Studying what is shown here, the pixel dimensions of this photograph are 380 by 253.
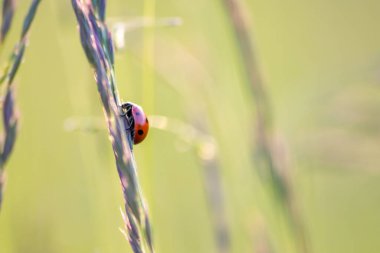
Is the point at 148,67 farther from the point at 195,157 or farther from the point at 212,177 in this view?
the point at 195,157

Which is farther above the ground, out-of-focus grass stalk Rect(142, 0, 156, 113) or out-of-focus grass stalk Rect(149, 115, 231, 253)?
out-of-focus grass stalk Rect(142, 0, 156, 113)

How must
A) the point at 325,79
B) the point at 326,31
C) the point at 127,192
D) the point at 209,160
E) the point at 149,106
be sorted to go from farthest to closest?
1. the point at 326,31
2. the point at 325,79
3. the point at 209,160
4. the point at 149,106
5. the point at 127,192

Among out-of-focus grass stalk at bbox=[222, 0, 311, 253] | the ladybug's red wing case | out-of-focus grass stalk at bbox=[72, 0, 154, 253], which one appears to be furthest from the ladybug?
out-of-focus grass stalk at bbox=[72, 0, 154, 253]

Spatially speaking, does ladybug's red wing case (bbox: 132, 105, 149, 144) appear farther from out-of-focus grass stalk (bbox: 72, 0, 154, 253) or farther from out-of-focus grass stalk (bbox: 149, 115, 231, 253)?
out-of-focus grass stalk (bbox: 72, 0, 154, 253)

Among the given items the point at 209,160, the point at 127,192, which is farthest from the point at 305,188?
the point at 127,192

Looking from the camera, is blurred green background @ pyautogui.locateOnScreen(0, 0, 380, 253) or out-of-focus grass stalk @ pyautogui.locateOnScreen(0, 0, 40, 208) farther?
blurred green background @ pyautogui.locateOnScreen(0, 0, 380, 253)

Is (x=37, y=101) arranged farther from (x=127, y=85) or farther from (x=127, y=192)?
(x=127, y=192)

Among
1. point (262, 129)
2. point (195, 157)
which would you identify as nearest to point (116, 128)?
point (262, 129)
